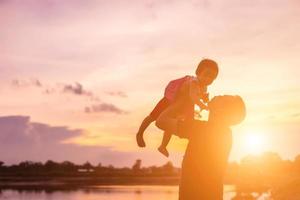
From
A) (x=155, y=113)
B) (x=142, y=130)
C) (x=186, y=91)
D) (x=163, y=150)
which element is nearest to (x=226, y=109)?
(x=186, y=91)

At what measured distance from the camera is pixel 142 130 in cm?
658

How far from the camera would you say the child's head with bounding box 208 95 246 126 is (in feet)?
17.6

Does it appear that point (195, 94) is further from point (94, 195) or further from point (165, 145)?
point (94, 195)

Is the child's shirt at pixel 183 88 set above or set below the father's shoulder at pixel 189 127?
above

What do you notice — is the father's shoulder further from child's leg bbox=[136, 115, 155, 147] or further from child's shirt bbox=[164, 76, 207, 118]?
child's leg bbox=[136, 115, 155, 147]

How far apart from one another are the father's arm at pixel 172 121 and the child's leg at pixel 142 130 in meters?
0.41

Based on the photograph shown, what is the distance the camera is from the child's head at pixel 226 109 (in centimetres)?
538

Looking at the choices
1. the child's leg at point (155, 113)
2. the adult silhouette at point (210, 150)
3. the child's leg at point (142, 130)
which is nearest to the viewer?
the adult silhouette at point (210, 150)

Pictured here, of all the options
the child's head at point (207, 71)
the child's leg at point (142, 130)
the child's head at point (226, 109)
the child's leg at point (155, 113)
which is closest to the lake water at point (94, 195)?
the child's leg at point (142, 130)

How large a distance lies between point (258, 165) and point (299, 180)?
78.4 m

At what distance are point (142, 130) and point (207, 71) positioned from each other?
4.08ft

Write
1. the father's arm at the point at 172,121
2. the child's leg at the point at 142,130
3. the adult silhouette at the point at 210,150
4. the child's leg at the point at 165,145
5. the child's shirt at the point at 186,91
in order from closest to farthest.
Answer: the adult silhouette at the point at 210,150, the father's arm at the point at 172,121, the child's shirt at the point at 186,91, the child's leg at the point at 142,130, the child's leg at the point at 165,145

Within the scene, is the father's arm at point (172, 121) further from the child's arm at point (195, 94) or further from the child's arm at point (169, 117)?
the child's arm at point (195, 94)

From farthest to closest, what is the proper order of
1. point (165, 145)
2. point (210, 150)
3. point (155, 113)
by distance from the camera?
point (165, 145)
point (155, 113)
point (210, 150)
